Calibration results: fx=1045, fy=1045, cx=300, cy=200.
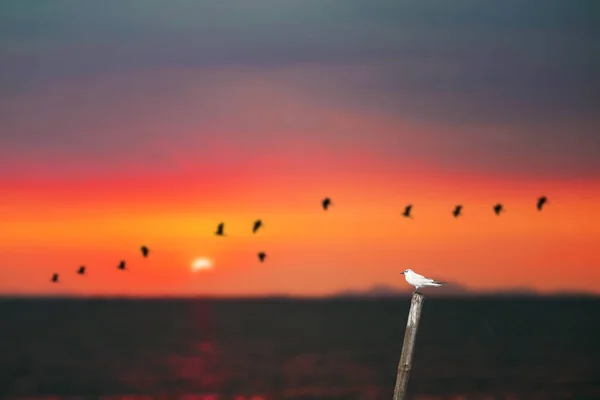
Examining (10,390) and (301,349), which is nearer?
(10,390)

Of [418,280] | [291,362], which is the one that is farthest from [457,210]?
[291,362]

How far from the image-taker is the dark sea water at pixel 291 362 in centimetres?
7781

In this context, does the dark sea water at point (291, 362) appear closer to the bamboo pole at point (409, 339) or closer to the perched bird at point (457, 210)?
the perched bird at point (457, 210)

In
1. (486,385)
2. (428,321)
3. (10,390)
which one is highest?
(428,321)

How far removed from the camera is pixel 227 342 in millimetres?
137000

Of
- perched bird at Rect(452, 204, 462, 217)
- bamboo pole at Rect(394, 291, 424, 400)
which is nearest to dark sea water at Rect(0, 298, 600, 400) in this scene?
perched bird at Rect(452, 204, 462, 217)

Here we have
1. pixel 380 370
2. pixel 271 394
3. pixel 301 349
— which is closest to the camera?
pixel 271 394

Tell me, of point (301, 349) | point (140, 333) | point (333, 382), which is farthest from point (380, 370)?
point (140, 333)

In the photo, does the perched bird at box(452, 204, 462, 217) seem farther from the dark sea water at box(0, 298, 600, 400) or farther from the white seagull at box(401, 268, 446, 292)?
the dark sea water at box(0, 298, 600, 400)

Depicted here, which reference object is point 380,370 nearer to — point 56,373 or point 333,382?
point 333,382

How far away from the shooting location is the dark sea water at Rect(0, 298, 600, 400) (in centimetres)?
7781

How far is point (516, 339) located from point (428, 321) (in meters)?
49.0

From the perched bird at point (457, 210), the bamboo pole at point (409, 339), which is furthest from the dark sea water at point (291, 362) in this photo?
the bamboo pole at point (409, 339)

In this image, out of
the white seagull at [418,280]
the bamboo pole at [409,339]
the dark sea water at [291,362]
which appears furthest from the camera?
the dark sea water at [291,362]
